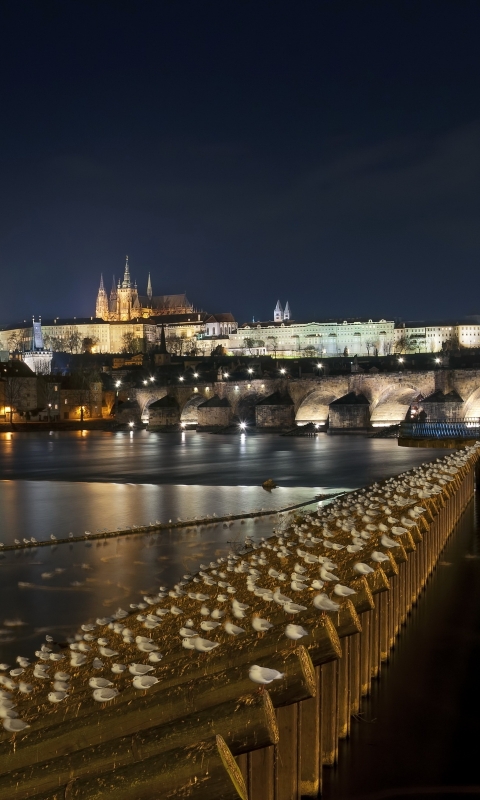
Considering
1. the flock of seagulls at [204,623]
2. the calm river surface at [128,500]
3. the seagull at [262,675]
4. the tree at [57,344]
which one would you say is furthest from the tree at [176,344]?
the seagull at [262,675]

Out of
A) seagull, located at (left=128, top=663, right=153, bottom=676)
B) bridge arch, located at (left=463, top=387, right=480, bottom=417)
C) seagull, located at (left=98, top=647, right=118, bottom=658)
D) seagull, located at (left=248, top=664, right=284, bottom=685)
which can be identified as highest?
bridge arch, located at (left=463, top=387, right=480, bottom=417)

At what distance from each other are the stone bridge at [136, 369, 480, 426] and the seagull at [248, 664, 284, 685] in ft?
136

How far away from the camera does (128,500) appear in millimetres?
19375

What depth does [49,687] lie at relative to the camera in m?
4.98

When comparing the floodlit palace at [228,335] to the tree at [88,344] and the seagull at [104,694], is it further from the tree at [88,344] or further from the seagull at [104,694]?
the seagull at [104,694]

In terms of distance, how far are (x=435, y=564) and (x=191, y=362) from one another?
78022 mm

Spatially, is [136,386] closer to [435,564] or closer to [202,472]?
[202,472]

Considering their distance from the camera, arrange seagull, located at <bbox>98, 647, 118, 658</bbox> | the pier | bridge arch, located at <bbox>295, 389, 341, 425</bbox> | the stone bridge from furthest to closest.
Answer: bridge arch, located at <bbox>295, 389, 341, 425</bbox> → the stone bridge → seagull, located at <bbox>98, 647, 118, 658</bbox> → the pier

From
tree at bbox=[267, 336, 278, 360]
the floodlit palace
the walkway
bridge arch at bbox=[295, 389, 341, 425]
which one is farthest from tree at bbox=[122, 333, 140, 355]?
the walkway

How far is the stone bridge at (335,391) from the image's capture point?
1743 inches

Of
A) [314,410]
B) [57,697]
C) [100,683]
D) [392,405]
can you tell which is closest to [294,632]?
[100,683]

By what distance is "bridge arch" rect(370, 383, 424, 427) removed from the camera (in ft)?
160

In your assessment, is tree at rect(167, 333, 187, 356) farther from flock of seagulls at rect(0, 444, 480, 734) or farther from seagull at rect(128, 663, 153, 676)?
seagull at rect(128, 663, 153, 676)

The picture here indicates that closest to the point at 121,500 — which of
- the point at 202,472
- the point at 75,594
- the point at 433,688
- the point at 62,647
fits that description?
the point at 202,472
